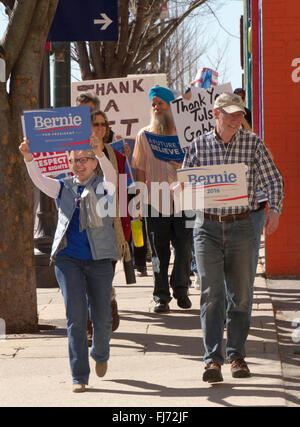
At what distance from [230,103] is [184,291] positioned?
133 inches

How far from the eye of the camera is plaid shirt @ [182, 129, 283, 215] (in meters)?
6.40

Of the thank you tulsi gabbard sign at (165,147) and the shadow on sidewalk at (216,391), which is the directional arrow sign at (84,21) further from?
the shadow on sidewalk at (216,391)

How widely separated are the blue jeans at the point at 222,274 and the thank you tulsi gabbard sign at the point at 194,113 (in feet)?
8.69

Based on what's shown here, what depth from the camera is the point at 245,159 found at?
6.43m

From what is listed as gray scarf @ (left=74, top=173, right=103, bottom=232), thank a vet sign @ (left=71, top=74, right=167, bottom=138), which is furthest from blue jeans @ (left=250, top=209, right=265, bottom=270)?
thank a vet sign @ (left=71, top=74, right=167, bottom=138)

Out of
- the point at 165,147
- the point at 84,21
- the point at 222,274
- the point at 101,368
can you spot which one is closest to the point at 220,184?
the point at 222,274

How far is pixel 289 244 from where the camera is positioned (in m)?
11.7

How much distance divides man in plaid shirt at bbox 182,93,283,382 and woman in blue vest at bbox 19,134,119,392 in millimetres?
649

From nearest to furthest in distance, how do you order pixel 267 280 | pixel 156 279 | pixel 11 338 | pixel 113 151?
1. pixel 113 151
2. pixel 11 338
3. pixel 156 279
4. pixel 267 280

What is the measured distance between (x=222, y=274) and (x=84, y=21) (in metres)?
4.59

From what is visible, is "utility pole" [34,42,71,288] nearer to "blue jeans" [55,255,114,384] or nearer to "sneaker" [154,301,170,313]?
"sneaker" [154,301,170,313]

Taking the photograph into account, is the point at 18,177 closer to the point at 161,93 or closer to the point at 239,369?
the point at 161,93
